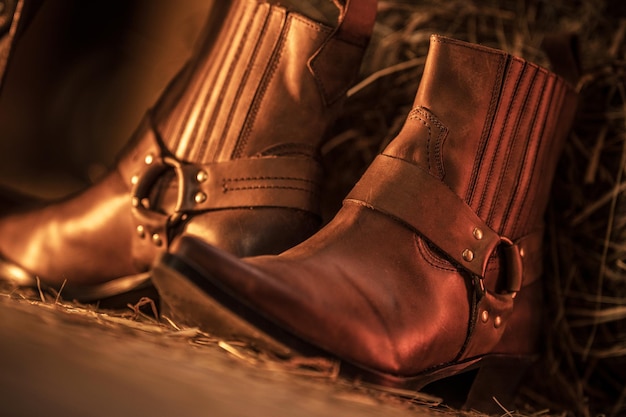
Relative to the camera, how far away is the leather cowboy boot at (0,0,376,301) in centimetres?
91

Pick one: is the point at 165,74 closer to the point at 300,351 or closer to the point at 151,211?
the point at 151,211

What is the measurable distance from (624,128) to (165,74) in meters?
0.80

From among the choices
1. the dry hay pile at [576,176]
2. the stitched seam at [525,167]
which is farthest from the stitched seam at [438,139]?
the dry hay pile at [576,176]

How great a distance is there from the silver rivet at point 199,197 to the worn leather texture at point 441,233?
7.8 inches

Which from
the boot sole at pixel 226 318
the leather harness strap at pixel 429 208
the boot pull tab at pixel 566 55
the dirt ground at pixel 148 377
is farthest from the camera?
the boot pull tab at pixel 566 55

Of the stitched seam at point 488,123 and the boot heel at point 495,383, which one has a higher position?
the stitched seam at point 488,123

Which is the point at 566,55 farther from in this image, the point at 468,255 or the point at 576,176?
the point at 468,255

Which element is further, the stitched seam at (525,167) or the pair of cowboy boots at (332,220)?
the stitched seam at (525,167)

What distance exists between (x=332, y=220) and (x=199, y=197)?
0.65 ft

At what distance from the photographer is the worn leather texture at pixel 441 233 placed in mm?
698

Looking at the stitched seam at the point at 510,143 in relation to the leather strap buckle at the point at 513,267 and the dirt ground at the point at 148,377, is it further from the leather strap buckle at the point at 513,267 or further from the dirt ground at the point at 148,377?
the dirt ground at the point at 148,377

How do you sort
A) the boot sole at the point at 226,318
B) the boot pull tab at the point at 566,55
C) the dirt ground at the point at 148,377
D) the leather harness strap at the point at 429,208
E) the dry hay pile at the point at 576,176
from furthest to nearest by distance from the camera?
the dry hay pile at the point at 576,176
the boot pull tab at the point at 566,55
the leather harness strap at the point at 429,208
the boot sole at the point at 226,318
the dirt ground at the point at 148,377

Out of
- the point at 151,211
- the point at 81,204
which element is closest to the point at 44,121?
the point at 81,204

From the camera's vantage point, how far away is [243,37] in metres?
0.97
